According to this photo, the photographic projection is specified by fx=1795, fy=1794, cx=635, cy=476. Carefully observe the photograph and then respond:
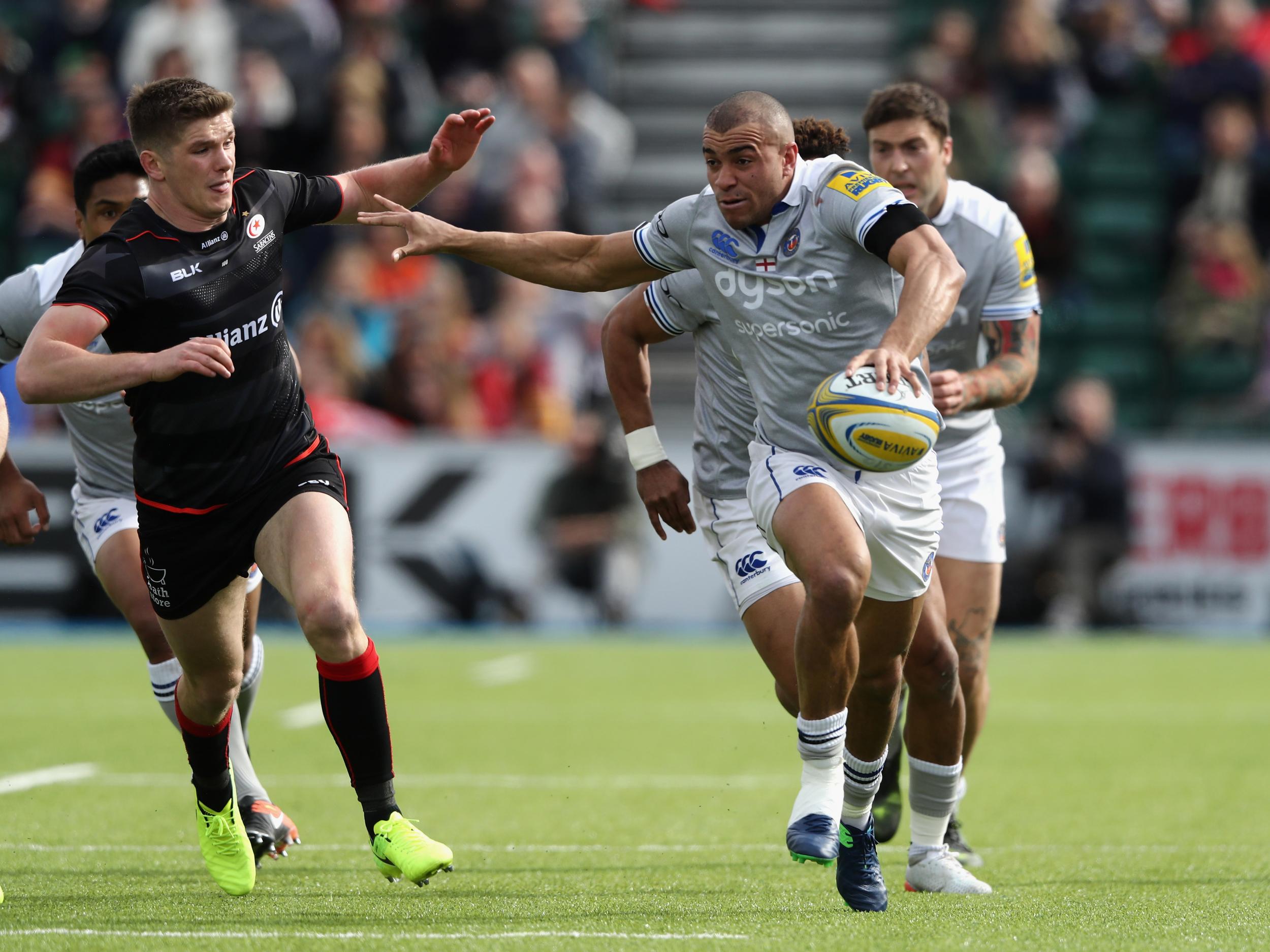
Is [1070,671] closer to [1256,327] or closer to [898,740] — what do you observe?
[1256,327]

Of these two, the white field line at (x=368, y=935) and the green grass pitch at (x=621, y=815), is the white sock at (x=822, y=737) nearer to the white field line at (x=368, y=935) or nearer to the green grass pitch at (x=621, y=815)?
the green grass pitch at (x=621, y=815)

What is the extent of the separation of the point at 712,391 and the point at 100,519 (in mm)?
2478

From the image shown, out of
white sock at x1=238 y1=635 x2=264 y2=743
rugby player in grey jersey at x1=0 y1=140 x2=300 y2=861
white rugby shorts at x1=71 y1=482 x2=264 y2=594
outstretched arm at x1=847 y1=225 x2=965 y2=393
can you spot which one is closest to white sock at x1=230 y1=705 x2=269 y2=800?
rugby player in grey jersey at x1=0 y1=140 x2=300 y2=861

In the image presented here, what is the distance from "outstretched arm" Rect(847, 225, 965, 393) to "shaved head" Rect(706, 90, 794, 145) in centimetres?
55

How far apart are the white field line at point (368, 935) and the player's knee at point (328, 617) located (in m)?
0.91

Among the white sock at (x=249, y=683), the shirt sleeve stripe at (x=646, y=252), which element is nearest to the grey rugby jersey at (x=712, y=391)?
the shirt sleeve stripe at (x=646, y=252)

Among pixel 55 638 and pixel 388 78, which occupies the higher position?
pixel 388 78

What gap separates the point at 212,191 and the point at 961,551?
3.10m

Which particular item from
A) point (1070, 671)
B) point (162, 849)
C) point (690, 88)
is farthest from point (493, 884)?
point (690, 88)

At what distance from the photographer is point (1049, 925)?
5.03 metres

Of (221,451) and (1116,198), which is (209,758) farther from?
(1116,198)

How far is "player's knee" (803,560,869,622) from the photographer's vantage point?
17.0ft

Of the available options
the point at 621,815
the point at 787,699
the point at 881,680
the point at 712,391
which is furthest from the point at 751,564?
the point at 621,815

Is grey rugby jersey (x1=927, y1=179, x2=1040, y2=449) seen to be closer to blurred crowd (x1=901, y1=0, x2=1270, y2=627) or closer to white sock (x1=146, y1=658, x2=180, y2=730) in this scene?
white sock (x1=146, y1=658, x2=180, y2=730)
